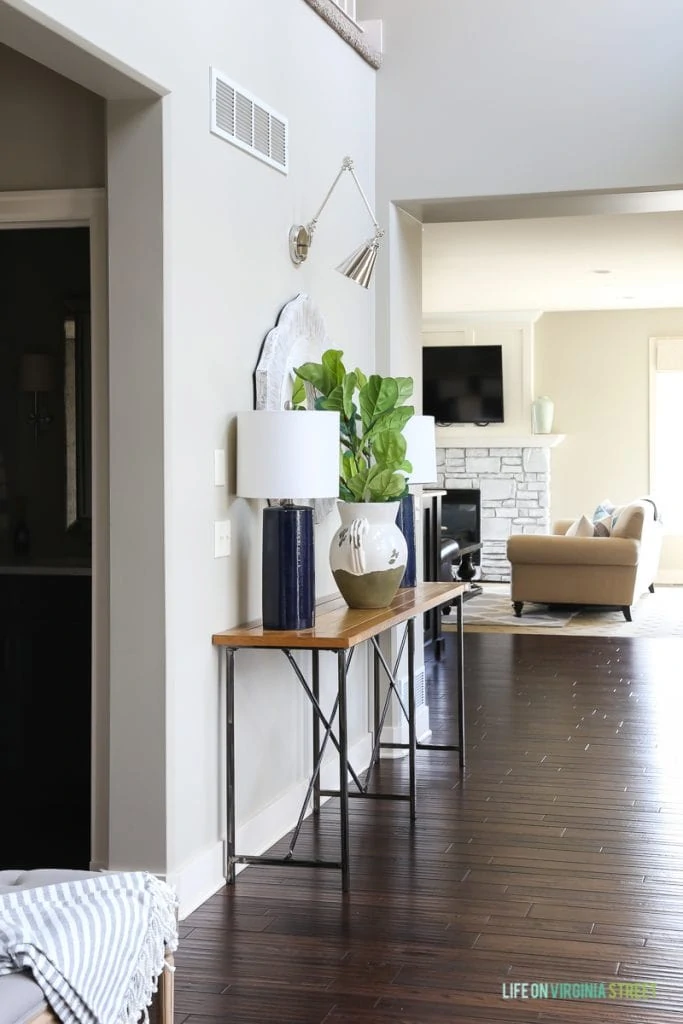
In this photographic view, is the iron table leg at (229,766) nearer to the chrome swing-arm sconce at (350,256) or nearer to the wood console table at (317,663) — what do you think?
the wood console table at (317,663)

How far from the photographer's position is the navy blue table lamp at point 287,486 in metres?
3.86

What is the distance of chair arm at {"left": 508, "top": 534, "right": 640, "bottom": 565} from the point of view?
10250mm

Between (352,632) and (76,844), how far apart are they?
1.17 m

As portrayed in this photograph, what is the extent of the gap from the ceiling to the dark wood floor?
12.6 feet

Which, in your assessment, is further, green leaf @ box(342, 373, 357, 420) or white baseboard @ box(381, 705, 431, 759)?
white baseboard @ box(381, 705, 431, 759)

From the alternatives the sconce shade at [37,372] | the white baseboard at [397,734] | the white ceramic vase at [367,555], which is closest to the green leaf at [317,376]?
the white ceramic vase at [367,555]

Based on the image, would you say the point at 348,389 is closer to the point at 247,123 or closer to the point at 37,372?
the point at 247,123

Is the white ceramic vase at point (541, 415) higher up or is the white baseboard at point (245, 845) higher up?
the white ceramic vase at point (541, 415)

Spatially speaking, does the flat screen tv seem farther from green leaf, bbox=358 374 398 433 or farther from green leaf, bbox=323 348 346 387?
green leaf, bbox=323 348 346 387

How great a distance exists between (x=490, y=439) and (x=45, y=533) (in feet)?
31.9

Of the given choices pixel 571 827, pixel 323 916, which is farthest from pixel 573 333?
pixel 323 916

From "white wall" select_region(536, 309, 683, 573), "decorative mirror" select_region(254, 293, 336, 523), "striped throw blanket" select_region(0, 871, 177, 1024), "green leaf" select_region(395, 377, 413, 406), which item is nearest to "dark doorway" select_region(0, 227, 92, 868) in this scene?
"decorative mirror" select_region(254, 293, 336, 523)

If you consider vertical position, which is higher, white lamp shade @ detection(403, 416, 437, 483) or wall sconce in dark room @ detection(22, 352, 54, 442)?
wall sconce in dark room @ detection(22, 352, 54, 442)

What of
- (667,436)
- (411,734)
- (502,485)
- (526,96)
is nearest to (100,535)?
(411,734)
